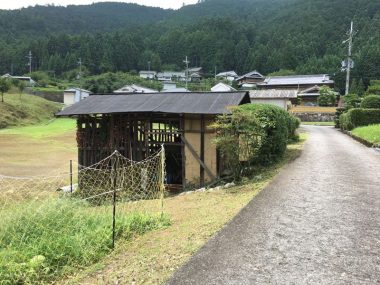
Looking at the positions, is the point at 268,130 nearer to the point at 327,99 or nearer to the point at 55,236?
the point at 55,236

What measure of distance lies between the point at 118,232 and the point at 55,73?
92227mm

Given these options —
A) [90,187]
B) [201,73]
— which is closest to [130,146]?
[90,187]

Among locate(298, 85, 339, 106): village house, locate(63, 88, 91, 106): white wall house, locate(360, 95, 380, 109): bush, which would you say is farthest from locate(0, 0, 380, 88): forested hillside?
locate(360, 95, 380, 109): bush

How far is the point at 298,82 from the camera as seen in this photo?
5956 cm

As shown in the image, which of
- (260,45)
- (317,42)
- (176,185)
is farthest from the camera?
(260,45)

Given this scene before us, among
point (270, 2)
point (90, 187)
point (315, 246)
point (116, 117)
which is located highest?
point (270, 2)

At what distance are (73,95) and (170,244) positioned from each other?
5849cm

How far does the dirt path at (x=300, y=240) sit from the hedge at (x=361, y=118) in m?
13.9

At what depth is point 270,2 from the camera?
117 metres

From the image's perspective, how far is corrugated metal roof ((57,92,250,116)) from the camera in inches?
482

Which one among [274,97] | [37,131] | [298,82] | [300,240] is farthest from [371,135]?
[298,82]

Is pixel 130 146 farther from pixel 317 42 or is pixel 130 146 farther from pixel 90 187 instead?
pixel 317 42

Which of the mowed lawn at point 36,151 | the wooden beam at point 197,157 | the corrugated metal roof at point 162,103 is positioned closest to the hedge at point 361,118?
the corrugated metal roof at point 162,103

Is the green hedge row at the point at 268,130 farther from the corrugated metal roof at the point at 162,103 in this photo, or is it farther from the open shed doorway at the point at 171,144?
the open shed doorway at the point at 171,144
